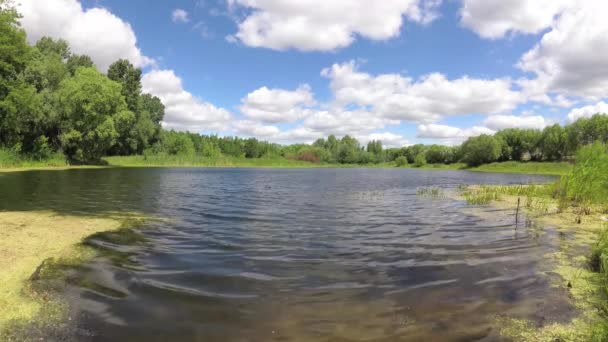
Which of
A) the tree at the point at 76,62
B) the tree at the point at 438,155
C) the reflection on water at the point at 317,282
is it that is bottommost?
the reflection on water at the point at 317,282

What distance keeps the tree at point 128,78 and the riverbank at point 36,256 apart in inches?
2921

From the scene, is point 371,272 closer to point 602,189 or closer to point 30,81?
point 602,189

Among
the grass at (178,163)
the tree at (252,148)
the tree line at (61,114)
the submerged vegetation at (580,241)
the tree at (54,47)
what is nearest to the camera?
the submerged vegetation at (580,241)

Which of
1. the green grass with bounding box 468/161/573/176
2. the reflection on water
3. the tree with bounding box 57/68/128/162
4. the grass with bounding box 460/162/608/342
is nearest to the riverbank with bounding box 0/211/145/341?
the reflection on water

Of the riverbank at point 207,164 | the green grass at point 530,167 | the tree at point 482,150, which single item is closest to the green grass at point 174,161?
the riverbank at point 207,164

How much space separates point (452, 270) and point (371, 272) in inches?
90.3

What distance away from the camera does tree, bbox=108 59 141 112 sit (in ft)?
264

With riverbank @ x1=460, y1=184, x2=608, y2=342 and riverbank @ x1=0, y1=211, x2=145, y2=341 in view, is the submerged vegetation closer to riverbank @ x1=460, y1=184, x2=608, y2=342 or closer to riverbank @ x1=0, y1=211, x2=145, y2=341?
riverbank @ x1=460, y1=184, x2=608, y2=342

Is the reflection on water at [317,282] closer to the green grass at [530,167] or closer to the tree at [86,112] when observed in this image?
the tree at [86,112]

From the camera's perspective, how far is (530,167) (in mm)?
114188

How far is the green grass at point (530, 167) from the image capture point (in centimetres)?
10420

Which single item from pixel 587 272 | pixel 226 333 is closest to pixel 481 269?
pixel 587 272

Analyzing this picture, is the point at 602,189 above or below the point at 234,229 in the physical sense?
above

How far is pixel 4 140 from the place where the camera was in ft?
169
